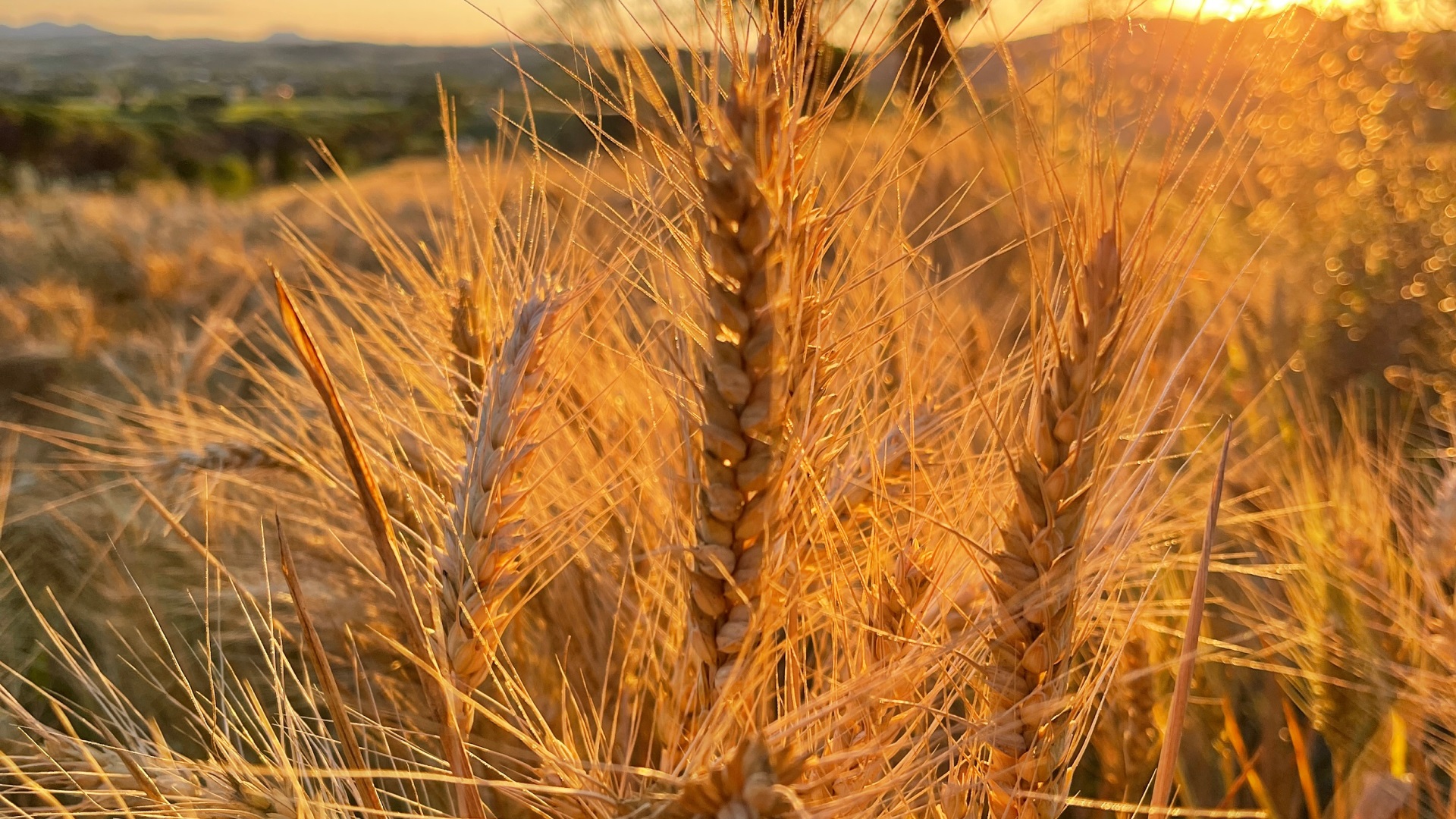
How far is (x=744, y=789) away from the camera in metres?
0.51

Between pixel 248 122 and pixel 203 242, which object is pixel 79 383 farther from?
pixel 248 122

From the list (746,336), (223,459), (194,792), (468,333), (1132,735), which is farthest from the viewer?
(223,459)

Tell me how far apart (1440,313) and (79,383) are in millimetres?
4660

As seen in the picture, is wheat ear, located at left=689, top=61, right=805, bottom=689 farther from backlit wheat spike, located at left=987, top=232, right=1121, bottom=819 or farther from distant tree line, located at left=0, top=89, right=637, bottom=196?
distant tree line, located at left=0, top=89, right=637, bottom=196

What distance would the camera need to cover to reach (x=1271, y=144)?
3.94 metres

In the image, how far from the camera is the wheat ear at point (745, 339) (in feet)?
1.98

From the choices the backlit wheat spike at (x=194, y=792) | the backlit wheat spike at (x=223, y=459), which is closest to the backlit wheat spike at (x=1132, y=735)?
the backlit wheat spike at (x=194, y=792)

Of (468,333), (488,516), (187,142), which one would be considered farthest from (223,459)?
(187,142)

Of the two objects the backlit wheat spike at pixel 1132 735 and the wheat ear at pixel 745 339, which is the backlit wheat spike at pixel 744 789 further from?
the backlit wheat spike at pixel 1132 735

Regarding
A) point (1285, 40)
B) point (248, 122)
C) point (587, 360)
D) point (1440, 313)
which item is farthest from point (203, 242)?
point (248, 122)

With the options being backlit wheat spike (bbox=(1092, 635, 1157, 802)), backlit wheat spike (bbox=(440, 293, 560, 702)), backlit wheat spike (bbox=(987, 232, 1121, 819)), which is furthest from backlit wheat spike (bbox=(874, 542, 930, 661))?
backlit wheat spike (bbox=(1092, 635, 1157, 802))

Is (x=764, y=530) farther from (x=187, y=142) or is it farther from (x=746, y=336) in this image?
(x=187, y=142)

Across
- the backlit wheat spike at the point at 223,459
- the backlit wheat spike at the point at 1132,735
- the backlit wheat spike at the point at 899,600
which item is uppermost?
the backlit wheat spike at the point at 899,600

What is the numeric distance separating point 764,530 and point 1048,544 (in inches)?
9.2
